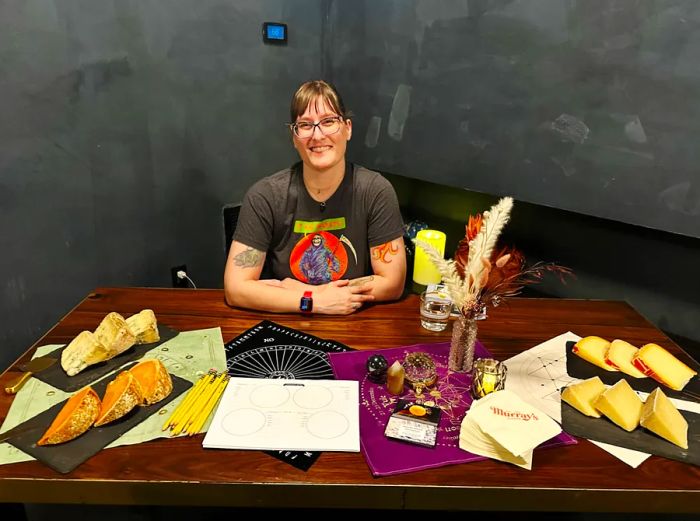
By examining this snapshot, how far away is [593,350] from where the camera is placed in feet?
4.36

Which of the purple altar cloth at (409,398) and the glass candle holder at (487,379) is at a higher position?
the glass candle holder at (487,379)

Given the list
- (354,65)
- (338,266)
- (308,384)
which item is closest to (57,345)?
(308,384)

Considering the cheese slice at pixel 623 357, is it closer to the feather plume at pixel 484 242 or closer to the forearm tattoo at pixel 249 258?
the feather plume at pixel 484 242

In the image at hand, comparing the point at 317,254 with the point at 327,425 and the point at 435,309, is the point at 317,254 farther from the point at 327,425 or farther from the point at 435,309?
the point at 327,425

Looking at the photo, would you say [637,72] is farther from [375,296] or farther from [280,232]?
[280,232]

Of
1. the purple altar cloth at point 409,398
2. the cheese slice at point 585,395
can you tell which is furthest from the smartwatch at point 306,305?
the cheese slice at point 585,395

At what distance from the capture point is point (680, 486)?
946 mm

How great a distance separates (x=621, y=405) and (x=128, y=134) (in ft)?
A: 7.58

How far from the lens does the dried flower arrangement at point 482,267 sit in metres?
1.10

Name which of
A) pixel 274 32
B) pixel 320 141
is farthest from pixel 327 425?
pixel 274 32

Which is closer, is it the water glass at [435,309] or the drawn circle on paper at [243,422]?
the drawn circle on paper at [243,422]

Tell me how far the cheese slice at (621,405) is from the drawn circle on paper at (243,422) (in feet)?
2.51

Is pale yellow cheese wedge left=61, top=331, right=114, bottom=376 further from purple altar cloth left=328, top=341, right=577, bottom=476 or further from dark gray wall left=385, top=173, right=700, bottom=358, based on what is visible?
dark gray wall left=385, top=173, right=700, bottom=358

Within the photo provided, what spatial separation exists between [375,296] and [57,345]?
2.99 ft
